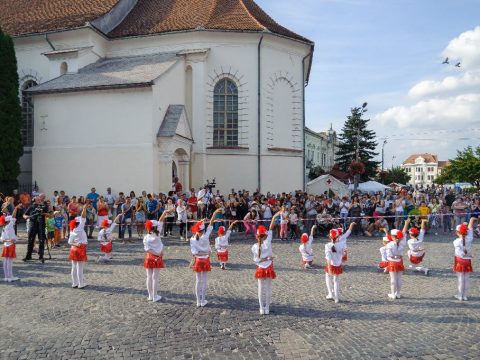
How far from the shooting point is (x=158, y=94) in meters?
23.7

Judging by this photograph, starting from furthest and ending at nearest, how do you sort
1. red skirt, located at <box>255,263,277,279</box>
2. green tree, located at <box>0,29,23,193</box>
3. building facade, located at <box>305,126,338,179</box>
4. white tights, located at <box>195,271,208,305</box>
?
building facade, located at <box>305,126,338,179</box>, green tree, located at <box>0,29,23,193</box>, white tights, located at <box>195,271,208,305</box>, red skirt, located at <box>255,263,277,279</box>

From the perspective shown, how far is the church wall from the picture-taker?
23.1 metres

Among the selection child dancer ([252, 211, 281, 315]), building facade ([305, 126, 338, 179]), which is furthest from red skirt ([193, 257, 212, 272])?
building facade ([305, 126, 338, 179])

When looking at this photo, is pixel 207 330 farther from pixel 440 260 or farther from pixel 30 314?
pixel 440 260

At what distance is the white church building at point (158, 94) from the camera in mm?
23406

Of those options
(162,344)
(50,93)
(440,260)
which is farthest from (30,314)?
(50,93)

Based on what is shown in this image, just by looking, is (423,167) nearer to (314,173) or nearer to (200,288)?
(314,173)

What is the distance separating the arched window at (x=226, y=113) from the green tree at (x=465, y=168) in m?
32.5

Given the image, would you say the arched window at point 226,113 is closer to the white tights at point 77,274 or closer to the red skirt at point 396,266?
the white tights at point 77,274

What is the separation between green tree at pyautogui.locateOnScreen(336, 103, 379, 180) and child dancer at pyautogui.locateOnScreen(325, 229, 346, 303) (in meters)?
45.3

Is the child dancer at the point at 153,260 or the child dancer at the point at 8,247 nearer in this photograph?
the child dancer at the point at 153,260

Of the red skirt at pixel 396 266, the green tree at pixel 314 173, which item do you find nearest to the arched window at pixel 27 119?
the red skirt at pixel 396 266

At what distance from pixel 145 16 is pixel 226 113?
8.80 meters

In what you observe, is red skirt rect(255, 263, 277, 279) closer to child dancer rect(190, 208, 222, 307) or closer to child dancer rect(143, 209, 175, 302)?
child dancer rect(190, 208, 222, 307)
